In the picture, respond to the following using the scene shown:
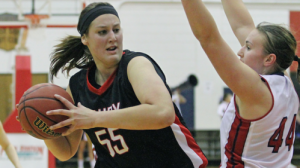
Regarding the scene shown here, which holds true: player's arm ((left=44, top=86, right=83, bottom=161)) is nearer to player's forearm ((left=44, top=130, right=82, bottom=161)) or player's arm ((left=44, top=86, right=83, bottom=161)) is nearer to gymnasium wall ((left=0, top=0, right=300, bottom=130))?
player's forearm ((left=44, top=130, right=82, bottom=161))

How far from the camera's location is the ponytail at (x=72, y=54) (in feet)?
8.85

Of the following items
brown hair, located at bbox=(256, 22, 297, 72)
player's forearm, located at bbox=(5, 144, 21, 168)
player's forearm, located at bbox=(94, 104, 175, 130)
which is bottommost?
player's forearm, located at bbox=(5, 144, 21, 168)

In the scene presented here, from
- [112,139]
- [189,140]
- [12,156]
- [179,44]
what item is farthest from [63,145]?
[179,44]

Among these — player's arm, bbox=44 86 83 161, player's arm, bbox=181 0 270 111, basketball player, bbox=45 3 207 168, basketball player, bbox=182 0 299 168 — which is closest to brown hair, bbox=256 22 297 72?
basketball player, bbox=182 0 299 168

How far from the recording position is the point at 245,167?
200cm

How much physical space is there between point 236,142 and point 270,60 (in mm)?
473

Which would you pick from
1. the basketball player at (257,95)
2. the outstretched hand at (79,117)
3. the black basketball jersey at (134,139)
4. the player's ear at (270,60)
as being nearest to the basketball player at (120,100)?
the black basketball jersey at (134,139)

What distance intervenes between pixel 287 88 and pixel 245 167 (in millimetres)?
475

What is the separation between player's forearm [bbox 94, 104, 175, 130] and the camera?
1.88 metres

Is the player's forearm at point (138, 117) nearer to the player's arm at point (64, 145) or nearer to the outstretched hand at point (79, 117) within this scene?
the outstretched hand at point (79, 117)

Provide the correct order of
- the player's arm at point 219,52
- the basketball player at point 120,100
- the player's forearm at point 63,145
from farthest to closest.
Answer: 1. the player's forearm at point 63,145
2. the basketball player at point 120,100
3. the player's arm at point 219,52

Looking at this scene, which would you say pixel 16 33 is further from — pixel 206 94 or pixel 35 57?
pixel 206 94

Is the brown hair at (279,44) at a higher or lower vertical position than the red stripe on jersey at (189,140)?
higher

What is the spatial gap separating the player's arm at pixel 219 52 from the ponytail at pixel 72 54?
113 cm
